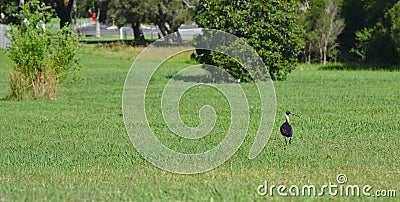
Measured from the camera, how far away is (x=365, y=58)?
109 ft

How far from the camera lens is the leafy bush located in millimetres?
17188

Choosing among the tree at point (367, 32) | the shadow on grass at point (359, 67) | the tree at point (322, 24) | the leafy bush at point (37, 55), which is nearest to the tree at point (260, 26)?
the leafy bush at point (37, 55)

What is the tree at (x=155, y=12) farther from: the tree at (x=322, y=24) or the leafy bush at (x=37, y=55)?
the leafy bush at (x=37, y=55)

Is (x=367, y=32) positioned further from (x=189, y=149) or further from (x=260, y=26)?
(x=189, y=149)

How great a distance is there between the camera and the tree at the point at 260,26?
22.4 m

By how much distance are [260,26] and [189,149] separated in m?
13.4

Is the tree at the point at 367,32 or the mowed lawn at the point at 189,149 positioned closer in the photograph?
the mowed lawn at the point at 189,149

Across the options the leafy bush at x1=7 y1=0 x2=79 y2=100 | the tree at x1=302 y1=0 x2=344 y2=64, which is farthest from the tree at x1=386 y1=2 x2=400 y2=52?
the leafy bush at x1=7 y1=0 x2=79 y2=100

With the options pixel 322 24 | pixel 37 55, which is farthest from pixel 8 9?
pixel 37 55

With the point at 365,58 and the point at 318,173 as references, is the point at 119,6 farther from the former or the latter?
the point at 318,173

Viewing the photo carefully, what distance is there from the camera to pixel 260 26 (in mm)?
22531

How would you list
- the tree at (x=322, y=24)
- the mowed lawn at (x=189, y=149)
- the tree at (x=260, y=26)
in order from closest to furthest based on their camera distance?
the mowed lawn at (x=189, y=149), the tree at (x=260, y=26), the tree at (x=322, y=24)

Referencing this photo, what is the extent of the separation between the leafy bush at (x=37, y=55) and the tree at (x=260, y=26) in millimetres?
5592

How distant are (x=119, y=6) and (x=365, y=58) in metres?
23.9
